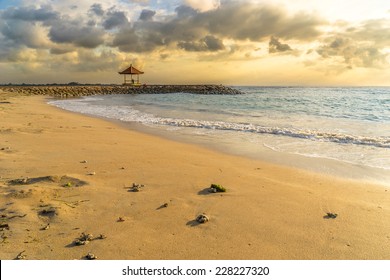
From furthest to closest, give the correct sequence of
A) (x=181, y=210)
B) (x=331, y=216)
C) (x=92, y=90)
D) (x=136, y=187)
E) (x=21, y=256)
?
(x=92, y=90) → (x=136, y=187) → (x=181, y=210) → (x=331, y=216) → (x=21, y=256)

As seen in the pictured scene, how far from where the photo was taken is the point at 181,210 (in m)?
4.78

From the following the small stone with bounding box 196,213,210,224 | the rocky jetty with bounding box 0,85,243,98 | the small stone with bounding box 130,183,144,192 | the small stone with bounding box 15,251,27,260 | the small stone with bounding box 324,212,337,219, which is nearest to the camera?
the small stone with bounding box 15,251,27,260

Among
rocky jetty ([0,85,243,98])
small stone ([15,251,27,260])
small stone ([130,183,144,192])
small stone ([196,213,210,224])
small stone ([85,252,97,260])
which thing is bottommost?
small stone ([85,252,97,260])

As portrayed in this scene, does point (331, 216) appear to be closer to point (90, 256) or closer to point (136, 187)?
point (136, 187)

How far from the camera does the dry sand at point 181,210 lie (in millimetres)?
3719

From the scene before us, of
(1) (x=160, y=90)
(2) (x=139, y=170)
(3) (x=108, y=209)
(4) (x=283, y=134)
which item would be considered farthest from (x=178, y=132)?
(1) (x=160, y=90)

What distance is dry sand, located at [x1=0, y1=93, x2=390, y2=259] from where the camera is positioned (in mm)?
3719

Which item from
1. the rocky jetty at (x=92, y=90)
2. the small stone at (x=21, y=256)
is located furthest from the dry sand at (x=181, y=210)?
the rocky jetty at (x=92, y=90)

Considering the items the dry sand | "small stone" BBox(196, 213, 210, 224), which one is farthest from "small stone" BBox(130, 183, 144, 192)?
"small stone" BBox(196, 213, 210, 224)

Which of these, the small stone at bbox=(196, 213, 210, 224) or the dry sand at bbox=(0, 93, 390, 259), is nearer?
the dry sand at bbox=(0, 93, 390, 259)

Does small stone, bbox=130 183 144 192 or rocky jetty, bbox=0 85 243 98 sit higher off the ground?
rocky jetty, bbox=0 85 243 98

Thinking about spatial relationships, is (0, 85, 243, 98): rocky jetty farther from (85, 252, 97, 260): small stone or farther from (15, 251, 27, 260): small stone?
(85, 252, 97, 260): small stone

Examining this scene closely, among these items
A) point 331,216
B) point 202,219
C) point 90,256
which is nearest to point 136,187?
point 202,219

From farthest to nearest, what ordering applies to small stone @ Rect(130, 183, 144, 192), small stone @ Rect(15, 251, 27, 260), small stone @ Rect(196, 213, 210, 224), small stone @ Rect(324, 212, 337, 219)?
small stone @ Rect(130, 183, 144, 192)
small stone @ Rect(324, 212, 337, 219)
small stone @ Rect(196, 213, 210, 224)
small stone @ Rect(15, 251, 27, 260)
